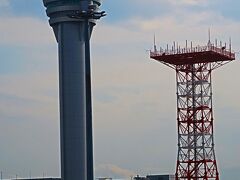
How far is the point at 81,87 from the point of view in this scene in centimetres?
14938

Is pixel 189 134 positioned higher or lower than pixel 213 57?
lower

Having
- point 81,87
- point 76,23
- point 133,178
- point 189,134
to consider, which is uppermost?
point 76,23

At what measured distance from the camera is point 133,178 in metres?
192

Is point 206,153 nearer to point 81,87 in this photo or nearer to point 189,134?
point 189,134

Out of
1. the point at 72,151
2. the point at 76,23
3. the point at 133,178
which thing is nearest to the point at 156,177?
the point at 133,178

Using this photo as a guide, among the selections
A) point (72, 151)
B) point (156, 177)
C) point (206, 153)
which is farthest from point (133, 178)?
point (206, 153)

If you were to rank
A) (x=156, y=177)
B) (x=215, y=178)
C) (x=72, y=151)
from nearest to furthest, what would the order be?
(x=215, y=178)
(x=72, y=151)
(x=156, y=177)

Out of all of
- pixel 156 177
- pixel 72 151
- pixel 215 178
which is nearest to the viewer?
pixel 215 178

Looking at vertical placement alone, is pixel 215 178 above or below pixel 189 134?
below

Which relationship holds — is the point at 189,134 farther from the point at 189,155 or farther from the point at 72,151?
the point at 72,151

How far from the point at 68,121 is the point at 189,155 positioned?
29.5 meters

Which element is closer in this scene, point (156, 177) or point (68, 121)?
point (68, 121)

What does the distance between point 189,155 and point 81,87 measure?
3055 cm

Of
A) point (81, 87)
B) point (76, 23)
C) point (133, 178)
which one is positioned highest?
point (76, 23)
